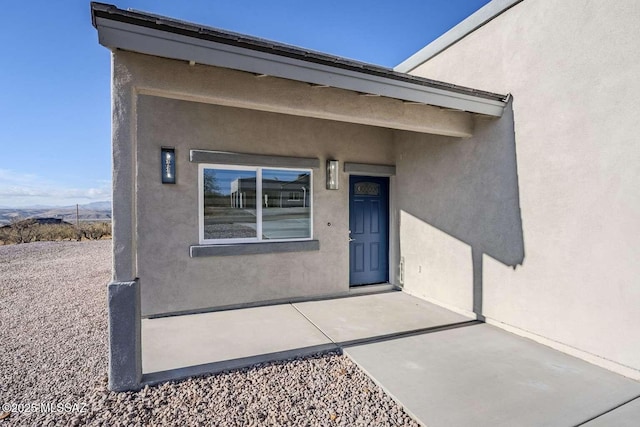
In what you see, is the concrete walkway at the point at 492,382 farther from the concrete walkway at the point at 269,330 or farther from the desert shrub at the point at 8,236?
the desert shrub at the point at 8,236

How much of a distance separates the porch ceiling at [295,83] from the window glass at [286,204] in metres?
2.28

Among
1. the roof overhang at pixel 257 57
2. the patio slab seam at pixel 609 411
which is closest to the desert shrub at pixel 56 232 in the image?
the roof overhang at pixel 257 57

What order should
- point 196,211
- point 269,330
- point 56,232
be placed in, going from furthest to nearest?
point 56,232, point 196,211, point 269,330

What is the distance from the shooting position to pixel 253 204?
5.96 meters

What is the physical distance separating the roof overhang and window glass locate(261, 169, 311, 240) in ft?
8.94

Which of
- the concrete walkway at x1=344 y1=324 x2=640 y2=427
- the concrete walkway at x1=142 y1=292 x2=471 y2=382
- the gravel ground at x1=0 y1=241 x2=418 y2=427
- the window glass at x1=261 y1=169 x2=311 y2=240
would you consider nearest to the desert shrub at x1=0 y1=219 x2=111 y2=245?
the gravel ground at x1=0 y1=241 x2=418 y2=427

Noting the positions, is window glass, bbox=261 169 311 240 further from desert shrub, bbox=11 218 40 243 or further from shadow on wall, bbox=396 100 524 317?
desert shrub, bbox=11 218 40 243

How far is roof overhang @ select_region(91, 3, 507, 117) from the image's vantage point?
2.76 m

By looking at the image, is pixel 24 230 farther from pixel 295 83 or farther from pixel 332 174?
pixel 295 83

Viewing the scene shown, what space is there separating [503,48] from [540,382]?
4.75 meters

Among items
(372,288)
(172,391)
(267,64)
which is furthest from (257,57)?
(372,288)

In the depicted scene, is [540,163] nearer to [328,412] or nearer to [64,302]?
[328,412]

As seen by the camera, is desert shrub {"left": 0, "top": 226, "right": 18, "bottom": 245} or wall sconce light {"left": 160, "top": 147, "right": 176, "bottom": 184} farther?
desert shrub {"left": 0, "top": 226, "right": 18, "bottom": 245}

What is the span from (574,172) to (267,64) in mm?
4056
